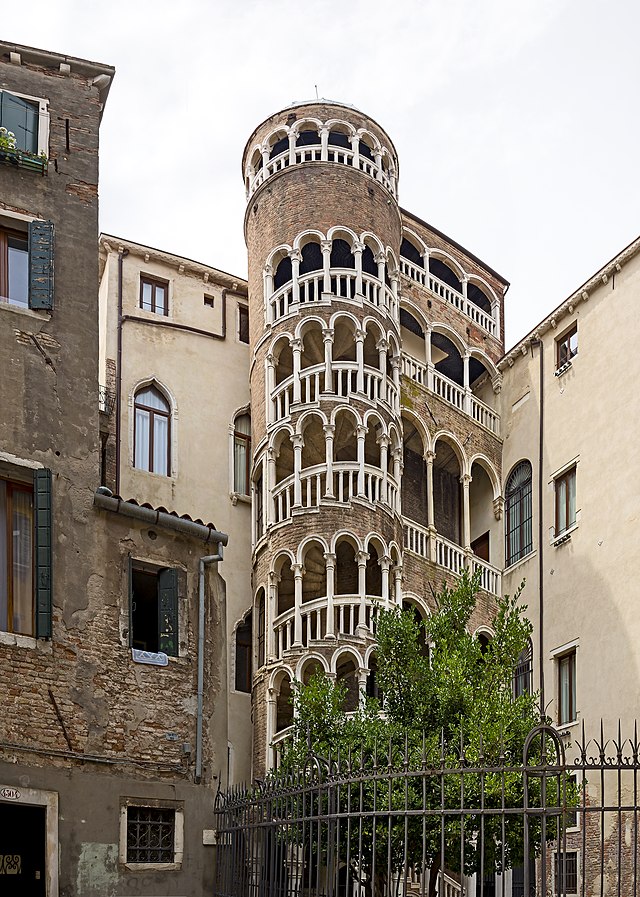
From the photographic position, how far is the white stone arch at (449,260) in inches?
1304

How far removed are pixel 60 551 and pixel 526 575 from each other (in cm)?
1670

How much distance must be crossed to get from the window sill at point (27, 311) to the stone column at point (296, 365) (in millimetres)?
11725

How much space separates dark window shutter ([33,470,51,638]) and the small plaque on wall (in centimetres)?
118

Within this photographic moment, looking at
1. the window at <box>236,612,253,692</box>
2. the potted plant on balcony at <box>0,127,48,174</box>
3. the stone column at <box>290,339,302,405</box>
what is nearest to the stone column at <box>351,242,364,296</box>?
the stone column at <box>290,339,302,405</box>

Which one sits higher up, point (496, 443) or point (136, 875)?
point (496, 443)

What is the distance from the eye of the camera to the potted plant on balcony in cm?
1663

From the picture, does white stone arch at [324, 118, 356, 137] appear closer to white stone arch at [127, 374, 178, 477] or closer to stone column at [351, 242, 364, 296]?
stone column at [351, 242, 364, 296]

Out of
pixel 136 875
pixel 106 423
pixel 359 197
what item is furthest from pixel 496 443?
pixel 136 875

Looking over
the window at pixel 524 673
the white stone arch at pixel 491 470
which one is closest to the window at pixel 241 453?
the white stone arch at pixel 491 470

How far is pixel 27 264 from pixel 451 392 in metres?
16.7

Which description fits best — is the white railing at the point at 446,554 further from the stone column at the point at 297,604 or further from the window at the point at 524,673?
the stone column at the point at 297,604

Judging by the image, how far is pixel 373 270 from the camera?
30.1m

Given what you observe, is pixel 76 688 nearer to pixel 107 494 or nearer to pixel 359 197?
pixel 107 494

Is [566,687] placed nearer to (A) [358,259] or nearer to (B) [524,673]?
(B) [524,673]
